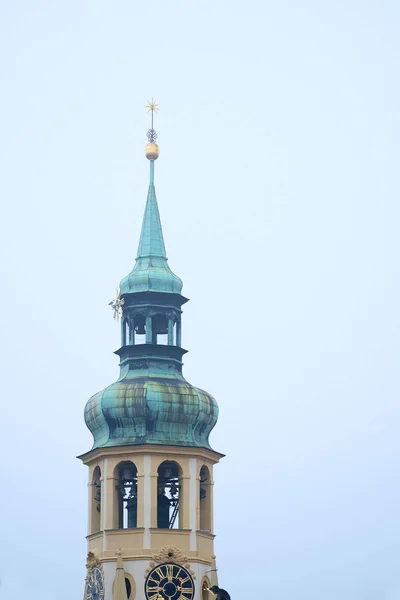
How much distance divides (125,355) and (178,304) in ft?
9.62

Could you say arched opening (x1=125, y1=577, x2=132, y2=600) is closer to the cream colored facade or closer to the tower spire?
the cream colored facade

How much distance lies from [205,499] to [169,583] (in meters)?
4.63

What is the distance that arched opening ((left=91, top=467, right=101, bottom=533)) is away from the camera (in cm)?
8712

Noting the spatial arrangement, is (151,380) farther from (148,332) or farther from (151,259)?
(151,259)

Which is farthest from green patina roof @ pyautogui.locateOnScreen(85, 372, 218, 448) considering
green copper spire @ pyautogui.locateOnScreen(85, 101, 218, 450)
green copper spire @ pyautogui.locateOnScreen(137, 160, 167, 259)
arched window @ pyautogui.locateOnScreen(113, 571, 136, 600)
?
green copper spire @ pyautogui.locateOnScreen(137, 160, 167, 259)

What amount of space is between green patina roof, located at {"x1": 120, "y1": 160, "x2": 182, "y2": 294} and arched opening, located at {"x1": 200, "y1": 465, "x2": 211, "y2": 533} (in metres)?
7.37

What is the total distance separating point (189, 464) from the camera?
86.1 m

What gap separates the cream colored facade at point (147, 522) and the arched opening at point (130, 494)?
0.90 feet

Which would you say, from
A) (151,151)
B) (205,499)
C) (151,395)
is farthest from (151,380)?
(151,151)

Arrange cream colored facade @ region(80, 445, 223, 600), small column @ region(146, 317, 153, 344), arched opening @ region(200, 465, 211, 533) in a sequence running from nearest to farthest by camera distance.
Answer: cream colored facade @ region(80, 445, 223, 600) → arched opening @ region(200, 465, 211, 533) → small column @ region(146, 317, 153, 344)

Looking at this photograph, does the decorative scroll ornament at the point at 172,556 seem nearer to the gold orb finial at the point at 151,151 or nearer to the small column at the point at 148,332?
the small column at the point at 148,332

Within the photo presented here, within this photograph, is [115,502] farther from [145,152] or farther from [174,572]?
[145,152]

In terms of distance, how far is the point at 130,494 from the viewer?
86.6 m

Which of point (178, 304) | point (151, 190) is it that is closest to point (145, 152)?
point (151, 190)
